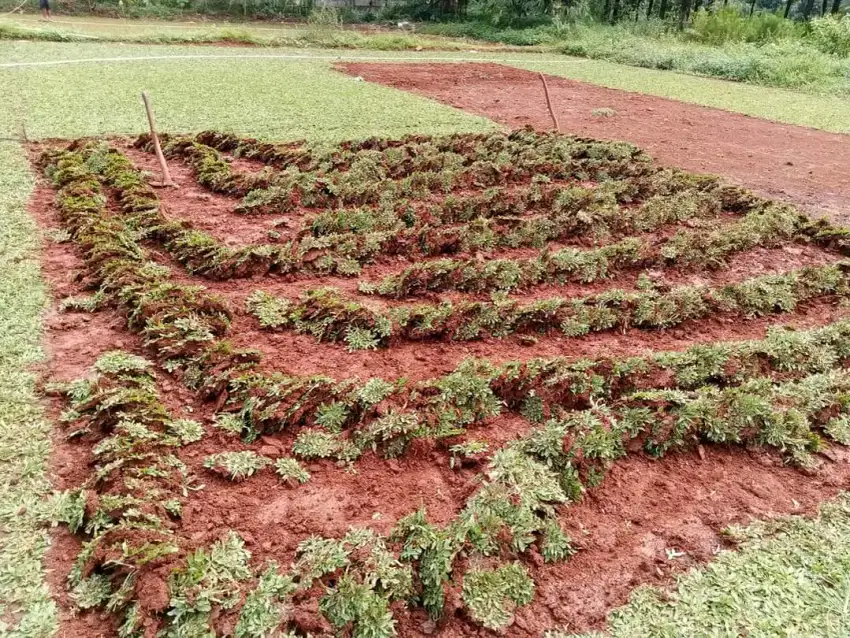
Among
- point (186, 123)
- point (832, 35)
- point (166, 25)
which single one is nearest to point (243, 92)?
point (186, 123)

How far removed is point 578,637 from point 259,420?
2.07m

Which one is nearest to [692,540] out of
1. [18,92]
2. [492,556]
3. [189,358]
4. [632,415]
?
[632,415]

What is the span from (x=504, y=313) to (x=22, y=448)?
329 centimetres

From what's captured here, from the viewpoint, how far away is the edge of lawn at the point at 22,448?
8.45 feet

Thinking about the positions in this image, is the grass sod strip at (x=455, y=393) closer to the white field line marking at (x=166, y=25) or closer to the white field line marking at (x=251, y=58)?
the white field line marking at (x=251, y=58)

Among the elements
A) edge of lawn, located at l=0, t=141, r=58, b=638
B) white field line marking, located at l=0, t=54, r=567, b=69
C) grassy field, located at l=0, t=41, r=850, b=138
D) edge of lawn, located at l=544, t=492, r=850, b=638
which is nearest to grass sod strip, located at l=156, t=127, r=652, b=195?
grassy field, located at l=0, t=41, r=850, b=138

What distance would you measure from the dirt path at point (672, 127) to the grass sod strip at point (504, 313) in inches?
143

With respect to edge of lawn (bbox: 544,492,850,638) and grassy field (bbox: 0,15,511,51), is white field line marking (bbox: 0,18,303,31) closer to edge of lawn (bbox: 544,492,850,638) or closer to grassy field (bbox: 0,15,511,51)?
grassy field (bbox: 0,15,511,51)

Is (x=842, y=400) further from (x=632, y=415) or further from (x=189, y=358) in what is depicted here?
(x=189, y=358)

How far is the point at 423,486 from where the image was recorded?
11.1ft

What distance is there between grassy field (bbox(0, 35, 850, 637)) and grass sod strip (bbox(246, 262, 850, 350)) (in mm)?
1823

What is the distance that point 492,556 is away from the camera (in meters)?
2.91

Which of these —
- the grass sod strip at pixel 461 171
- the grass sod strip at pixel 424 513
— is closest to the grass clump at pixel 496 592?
the grass sod strip at pixel 424 513

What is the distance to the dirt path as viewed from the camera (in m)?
9.12
